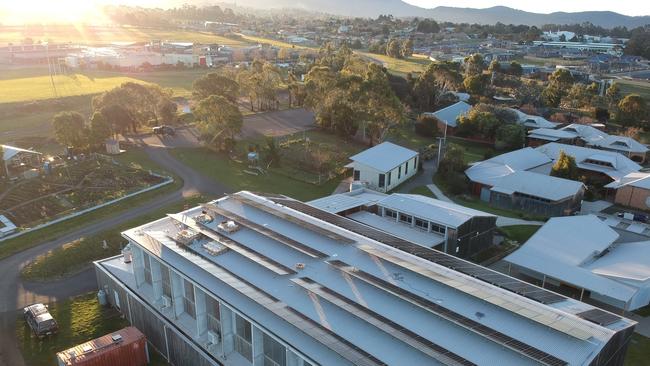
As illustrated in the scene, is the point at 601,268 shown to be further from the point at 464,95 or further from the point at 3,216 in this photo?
the point at 464,95

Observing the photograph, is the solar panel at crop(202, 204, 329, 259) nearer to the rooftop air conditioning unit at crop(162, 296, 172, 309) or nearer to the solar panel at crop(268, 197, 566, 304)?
the solar panel at crop(268, 197, 566, 304)

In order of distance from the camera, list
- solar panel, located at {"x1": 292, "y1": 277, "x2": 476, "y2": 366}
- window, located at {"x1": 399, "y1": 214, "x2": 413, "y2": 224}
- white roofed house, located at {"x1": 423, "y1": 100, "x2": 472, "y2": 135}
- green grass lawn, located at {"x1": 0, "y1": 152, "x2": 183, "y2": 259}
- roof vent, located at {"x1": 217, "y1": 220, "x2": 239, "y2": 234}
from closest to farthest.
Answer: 1. solar panel, located at {"x1": 292, "y1": 277, "x2": 476, "y2": 366}
2. roof vent, located at {"x1": 217, "y1": 220, "x2": 239, "y2": 234}
3. green grass lawn, located at {"x1": 0, "y1": 152, "x2": 183, "y2": 259}
4. window, located at {"x1": 399, "y1": 214, "x2": 413, "y2": 224}
5. white roofed house, located at {"x1": 423, "y1": 100, "x2": 472, "y2": 135}

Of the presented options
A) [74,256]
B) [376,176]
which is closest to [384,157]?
[376,176]

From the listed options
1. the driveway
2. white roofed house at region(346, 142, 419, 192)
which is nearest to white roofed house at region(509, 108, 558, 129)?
white roofed house at region(346, 142, 419, 192)

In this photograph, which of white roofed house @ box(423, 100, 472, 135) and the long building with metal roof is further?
white roofed house @ box(423, 100, 472, 135)

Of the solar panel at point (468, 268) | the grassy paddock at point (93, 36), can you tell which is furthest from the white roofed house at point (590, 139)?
the grassy paddock at point (93, 36)

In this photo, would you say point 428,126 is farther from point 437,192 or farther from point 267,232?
point 267,232
